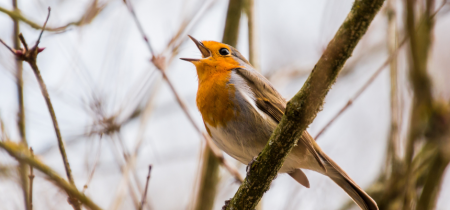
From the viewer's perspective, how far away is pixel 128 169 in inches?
145

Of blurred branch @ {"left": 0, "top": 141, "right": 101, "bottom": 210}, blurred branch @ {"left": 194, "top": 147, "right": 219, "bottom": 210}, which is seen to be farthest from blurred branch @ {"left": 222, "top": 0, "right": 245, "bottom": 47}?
blurred branch @ {"left": 0, "top": 141, "right": 101, "bottom": 210}

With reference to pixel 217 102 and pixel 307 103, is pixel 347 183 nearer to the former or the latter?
pixel 217 102

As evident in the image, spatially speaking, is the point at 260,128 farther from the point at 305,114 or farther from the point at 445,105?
the point at 445,105

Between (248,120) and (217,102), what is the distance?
0.37 m

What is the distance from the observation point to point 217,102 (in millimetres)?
3811

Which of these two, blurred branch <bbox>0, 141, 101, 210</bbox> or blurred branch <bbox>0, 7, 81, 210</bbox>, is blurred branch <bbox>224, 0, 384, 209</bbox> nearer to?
blurred branch <bbox>0, 141, 101, 210</bbox>

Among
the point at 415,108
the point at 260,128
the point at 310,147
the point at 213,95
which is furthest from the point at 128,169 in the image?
the point at 415,108

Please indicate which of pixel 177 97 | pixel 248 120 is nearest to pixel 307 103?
pixel 248 120

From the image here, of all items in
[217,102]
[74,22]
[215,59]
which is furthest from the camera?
[215,59]

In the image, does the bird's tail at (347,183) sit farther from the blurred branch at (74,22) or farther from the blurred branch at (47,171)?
the blurred branch at (74,22)

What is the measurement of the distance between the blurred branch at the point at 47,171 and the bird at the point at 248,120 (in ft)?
5.16

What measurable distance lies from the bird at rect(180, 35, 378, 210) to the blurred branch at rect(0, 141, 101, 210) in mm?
1574

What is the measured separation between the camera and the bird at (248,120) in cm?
371

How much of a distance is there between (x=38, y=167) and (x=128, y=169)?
4.17 feet
